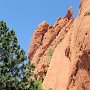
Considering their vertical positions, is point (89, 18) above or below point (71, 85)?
above

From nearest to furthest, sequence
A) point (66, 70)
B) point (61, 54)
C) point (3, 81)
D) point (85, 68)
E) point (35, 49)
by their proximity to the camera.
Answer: point (3, 81) < point (85, 68) < point (66, 70) < point (61, 54) < point (35, 49)

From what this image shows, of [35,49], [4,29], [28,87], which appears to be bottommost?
[28,87]

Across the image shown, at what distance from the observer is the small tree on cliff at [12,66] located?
111 ft

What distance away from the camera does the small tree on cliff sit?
33.7 m

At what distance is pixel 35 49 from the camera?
228 ft

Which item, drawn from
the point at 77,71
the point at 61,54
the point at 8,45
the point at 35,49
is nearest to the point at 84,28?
the point at 77,71

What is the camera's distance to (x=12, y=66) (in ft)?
115

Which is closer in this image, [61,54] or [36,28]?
[61,54]

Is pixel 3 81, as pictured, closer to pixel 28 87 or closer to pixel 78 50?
pixel 28 87

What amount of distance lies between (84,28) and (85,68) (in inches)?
169

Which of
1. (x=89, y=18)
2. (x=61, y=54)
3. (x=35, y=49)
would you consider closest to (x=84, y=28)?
(x=89, y=18)

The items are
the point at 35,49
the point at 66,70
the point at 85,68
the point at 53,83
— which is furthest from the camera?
the point at 35,49

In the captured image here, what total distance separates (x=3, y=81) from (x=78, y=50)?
8.31 m

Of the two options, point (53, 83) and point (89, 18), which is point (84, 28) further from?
point (53, 83)
